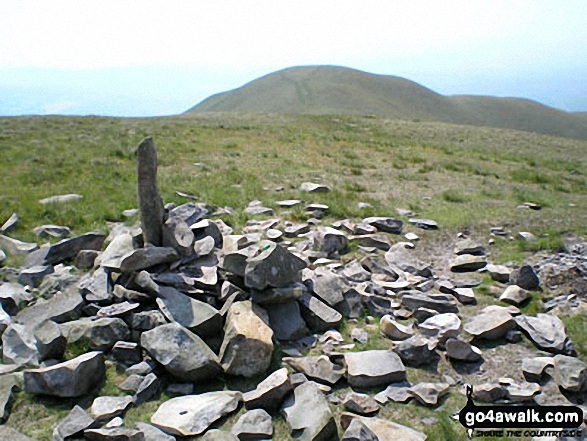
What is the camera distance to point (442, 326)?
22.0 ft

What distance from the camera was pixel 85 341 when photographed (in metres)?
6.09

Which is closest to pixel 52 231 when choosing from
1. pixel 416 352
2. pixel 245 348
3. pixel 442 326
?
pixel 245 348

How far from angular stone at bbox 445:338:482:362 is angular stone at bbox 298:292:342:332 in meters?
1.63

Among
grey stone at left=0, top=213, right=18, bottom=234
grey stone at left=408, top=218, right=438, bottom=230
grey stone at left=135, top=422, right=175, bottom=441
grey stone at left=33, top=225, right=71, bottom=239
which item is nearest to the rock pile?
grey stone at left=135, top=422, right=175, bottom=441

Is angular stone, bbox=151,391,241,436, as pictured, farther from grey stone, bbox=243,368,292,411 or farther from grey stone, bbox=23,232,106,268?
grey stone, bbox=23,232,106,268

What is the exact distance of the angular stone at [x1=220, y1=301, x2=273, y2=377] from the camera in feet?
18.8

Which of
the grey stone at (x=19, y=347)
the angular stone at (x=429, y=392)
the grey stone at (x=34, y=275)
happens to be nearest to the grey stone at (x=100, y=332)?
the grey stone at (x=19, y=347)

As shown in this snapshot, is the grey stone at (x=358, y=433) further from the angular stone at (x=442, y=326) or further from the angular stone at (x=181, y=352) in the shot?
the angular stone at (x=442, y=326)

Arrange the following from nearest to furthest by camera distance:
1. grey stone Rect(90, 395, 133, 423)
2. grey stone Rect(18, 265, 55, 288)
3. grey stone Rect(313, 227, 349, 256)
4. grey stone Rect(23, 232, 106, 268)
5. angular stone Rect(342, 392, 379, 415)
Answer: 1. grey stone Rect(90, 395, 133, 423)
2. angular stone Rect(342, 392, 379, 415)
3. grey stone Rect(18, 265, 55, 288)
4. grey stone Rect(23, 232, 106, 268)
5. grey stone Rect(313, 227, 349, 256)

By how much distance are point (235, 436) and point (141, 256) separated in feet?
11.0

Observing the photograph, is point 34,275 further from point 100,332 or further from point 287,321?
point 287,321

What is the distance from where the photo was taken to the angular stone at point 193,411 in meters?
4.86

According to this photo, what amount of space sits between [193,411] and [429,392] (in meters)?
2.69

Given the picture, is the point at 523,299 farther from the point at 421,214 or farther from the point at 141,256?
the point at 141,256
